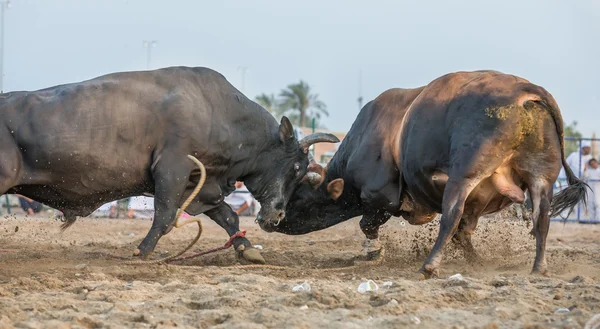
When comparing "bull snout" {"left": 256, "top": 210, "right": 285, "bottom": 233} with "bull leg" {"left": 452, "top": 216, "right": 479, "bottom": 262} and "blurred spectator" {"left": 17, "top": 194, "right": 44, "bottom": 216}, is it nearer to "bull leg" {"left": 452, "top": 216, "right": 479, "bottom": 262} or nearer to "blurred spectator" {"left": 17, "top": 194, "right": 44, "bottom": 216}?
"bull leg" {"left": 452, "top": 216, "right": 479, "bottom": 262}

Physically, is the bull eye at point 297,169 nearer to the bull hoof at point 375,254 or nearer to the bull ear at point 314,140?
the bull ear at point 314,140

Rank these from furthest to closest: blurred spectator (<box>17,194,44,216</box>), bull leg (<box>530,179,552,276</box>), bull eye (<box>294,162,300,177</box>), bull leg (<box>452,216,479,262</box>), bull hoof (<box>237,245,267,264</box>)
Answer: blurred spectator (<box>17,194,44,216</box>) < bull eye (<box>294,162,300,177</box>) < bull hoof (<box>237,245,267,264</box>) < bull leg (<box>452,216,479,262</box>) < bull leg (<box>530,179,552,276</box>)

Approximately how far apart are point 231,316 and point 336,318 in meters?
0.56

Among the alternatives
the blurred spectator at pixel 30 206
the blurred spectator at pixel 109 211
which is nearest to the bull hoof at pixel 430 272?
the blurred spectator at pixel 109 211

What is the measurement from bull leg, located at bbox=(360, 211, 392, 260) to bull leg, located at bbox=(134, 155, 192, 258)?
6.61 feet

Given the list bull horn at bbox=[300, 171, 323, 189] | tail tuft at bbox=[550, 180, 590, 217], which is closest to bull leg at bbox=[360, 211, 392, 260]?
bull horn at bbox=[300, 171, 323, 189]

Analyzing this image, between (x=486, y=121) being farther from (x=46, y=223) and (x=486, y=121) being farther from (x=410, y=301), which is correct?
(x=46, y=223)

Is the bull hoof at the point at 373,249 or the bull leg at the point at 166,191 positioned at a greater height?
the bull leg at the point at 166,191

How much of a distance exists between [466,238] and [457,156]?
170 centimetres

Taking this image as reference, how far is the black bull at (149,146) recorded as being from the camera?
7.32 metres

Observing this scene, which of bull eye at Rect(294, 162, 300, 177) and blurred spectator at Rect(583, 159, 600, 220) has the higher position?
bull eye at Rect(294, 162, 300, 177)

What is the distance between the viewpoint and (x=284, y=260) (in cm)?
862

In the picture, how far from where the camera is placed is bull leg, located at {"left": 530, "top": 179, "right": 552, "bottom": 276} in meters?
6.81

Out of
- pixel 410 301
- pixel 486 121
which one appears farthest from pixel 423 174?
pixel 410 301
